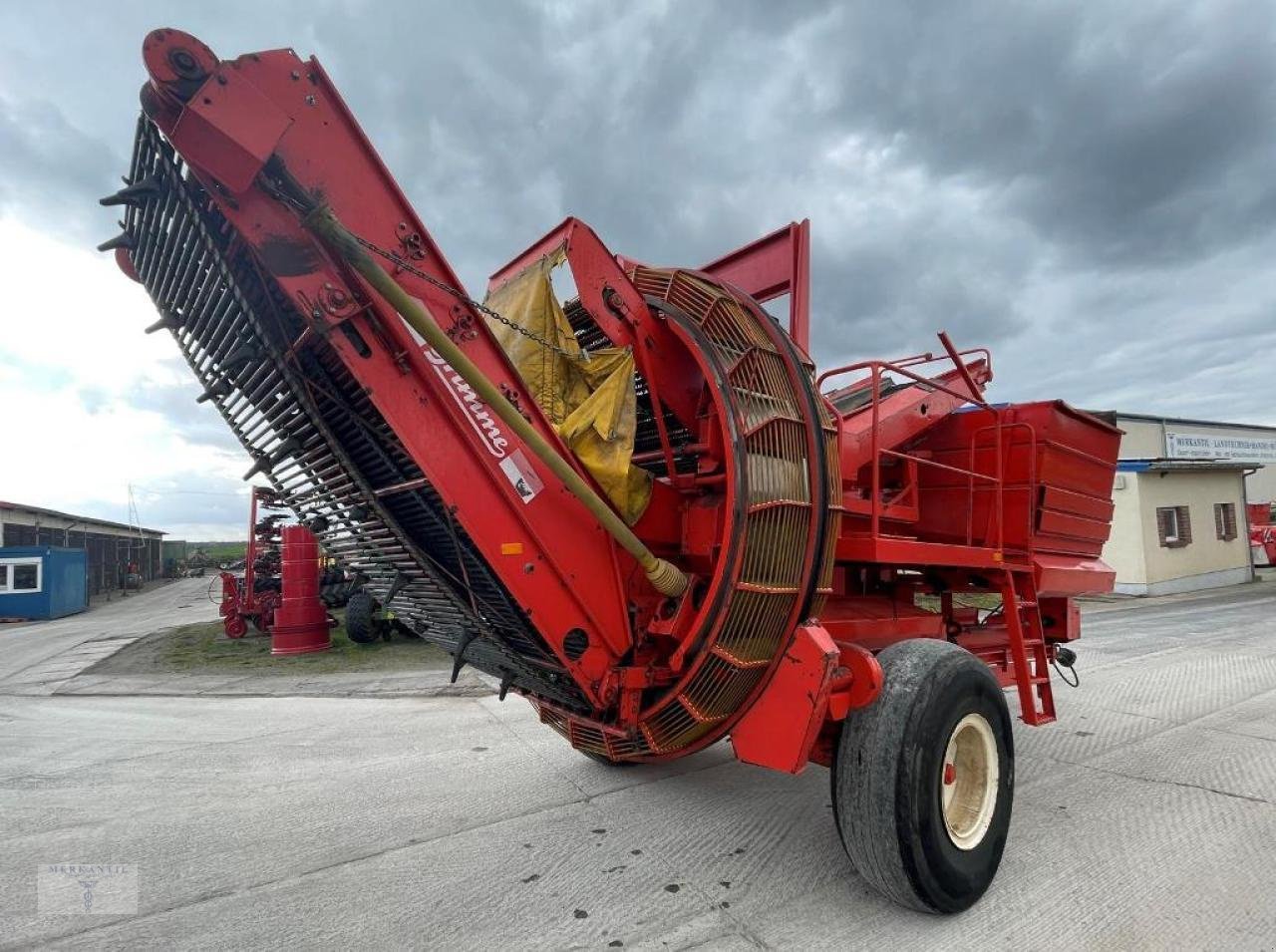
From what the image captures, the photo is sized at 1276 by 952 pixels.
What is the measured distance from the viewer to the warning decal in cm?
292

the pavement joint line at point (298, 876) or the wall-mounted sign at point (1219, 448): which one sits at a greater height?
the wall-mounted sign at point (1219, 448)

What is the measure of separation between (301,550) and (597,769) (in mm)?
8613

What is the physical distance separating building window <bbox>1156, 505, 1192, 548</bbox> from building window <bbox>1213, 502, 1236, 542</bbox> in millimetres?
1725

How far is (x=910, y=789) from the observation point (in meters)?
2.90

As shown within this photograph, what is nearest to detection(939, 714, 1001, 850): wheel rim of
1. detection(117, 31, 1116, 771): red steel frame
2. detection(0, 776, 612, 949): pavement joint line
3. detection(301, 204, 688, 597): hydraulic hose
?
detection(117, 31, 1116, 771): red steel frame

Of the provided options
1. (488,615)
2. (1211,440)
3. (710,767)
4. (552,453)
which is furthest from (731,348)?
(1211,440)

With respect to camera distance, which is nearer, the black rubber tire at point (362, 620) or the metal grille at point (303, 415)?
the metal grille at point (303, 415)

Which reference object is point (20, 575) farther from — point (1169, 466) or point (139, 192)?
point (1169, 466)

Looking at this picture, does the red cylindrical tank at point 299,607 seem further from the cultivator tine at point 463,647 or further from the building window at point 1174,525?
the building window at point 1174,525

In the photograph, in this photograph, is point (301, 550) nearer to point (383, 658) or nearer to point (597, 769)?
point (383, 658)

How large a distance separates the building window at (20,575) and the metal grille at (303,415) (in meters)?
23.2

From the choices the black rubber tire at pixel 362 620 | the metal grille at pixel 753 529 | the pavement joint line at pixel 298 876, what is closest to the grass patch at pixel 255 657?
the black rubber tire at pixel 362 620

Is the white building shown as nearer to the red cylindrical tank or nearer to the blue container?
the red cylindrical tank

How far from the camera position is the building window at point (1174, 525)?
1855 centimetres
